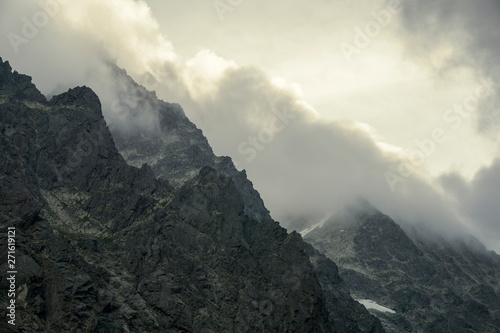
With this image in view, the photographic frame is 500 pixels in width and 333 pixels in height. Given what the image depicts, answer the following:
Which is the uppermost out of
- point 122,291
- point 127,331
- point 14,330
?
point 122,291

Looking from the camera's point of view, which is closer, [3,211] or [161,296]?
[3,211]

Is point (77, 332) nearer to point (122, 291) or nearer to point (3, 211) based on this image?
point (122, 291)

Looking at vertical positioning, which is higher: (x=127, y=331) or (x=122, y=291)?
(x=122, y=291)

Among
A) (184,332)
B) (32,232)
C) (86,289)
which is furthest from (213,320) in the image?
(32,232)

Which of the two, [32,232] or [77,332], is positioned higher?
[32,232]

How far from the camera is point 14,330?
14375cm

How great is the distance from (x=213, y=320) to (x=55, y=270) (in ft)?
193

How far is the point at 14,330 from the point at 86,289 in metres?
29.4

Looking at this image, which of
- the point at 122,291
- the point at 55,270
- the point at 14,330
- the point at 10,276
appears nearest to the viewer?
the point at 14,330

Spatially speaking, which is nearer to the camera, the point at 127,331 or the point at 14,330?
A: the point at 14,330

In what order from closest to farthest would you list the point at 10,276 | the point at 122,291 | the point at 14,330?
the point at 14,330
the point at 10,276
the point at 122,291

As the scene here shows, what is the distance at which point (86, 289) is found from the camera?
170750 mm

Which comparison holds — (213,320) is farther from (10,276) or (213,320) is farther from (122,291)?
(10,276)

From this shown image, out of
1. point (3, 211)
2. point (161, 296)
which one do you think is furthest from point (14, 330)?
point (161, 296)
